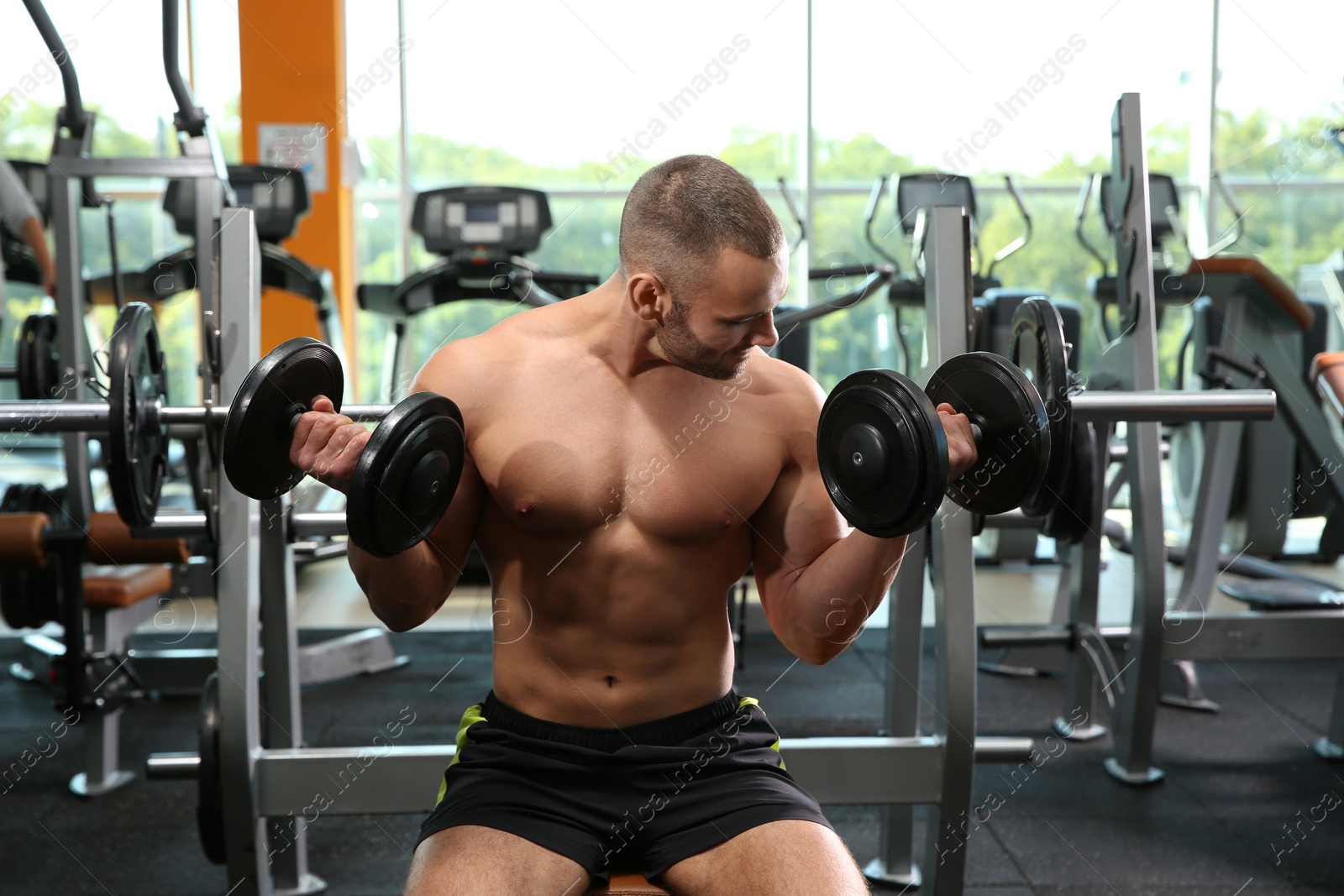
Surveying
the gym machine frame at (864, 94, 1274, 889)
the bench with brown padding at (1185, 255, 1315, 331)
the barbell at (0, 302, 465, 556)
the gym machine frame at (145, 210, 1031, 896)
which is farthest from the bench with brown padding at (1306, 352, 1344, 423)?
the barbell at (0, 302, 465, 556)

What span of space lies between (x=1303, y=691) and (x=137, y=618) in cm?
396

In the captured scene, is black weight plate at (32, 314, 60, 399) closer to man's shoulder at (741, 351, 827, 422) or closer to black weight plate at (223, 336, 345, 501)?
black weight plate at (223, 336, 345, 501)

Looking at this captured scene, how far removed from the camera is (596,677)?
1.53 m

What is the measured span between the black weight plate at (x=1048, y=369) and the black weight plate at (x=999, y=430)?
157 millimetres

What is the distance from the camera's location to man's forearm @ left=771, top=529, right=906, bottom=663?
144 cm

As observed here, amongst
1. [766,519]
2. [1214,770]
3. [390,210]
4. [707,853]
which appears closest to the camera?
[707,853]

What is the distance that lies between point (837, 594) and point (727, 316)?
0.43 meters

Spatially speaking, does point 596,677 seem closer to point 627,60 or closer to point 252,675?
point 252,675

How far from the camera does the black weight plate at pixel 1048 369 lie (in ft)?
5.60

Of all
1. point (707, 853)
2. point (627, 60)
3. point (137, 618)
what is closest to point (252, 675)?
point (707, 853)

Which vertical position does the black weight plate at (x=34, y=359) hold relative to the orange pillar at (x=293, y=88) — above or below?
below
